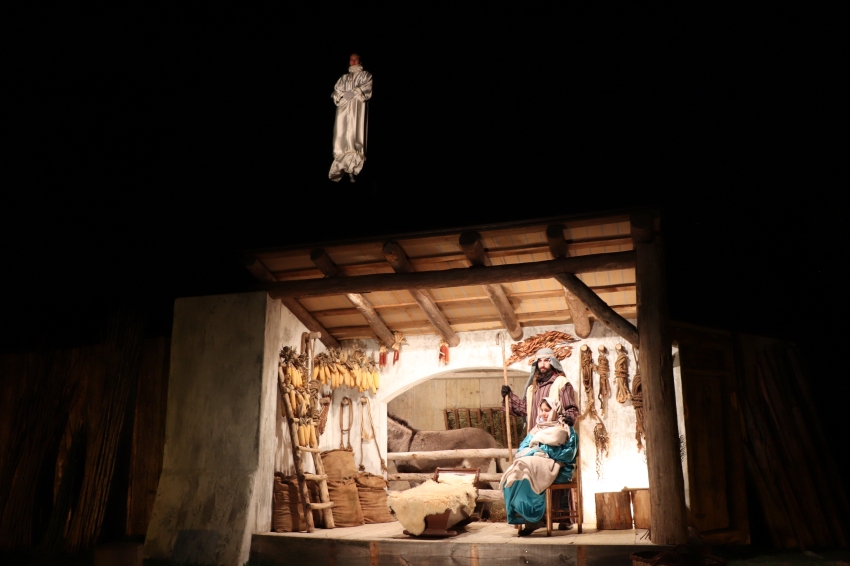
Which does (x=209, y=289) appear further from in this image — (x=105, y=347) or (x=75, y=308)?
(x=105, y=347)

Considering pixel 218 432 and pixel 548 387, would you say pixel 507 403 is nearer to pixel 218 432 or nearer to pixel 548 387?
pixel 548 387

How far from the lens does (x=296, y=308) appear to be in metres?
9.60

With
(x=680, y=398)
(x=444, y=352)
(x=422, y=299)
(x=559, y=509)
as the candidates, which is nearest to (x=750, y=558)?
(x=680, y=398)

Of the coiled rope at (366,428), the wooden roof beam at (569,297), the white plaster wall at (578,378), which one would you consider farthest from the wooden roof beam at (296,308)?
the wooden roof beam at (569,297)

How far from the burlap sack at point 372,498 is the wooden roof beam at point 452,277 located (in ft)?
9.34

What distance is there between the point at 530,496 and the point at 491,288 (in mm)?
2532

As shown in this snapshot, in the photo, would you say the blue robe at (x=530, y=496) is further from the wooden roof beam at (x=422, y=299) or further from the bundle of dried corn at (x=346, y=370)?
the bundle of dried corn at (x=346, y=370)

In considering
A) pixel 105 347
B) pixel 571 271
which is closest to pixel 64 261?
pixel 105 347

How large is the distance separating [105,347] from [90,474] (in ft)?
5.28

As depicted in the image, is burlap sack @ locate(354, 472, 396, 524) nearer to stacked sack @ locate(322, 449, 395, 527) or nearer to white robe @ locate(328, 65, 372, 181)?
stacked sack @ locate(322, 449, 395, 527)

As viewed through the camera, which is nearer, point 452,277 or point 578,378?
point 452,277

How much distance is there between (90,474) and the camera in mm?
8969

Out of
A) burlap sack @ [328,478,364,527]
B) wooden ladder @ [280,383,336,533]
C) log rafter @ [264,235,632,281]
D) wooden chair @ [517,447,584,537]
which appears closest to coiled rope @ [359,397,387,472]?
burlap sack @ [328,478,364,527]

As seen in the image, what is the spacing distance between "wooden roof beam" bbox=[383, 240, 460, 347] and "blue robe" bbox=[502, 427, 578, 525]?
7.83 feet
